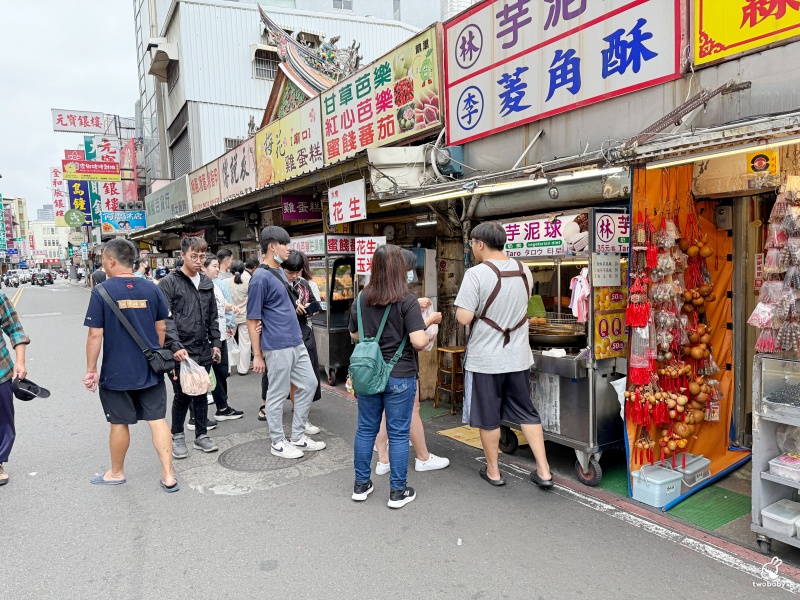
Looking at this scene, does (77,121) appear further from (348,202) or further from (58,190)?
(348,202)

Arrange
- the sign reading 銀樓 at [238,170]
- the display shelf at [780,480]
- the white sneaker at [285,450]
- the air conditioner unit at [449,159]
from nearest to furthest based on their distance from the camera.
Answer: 1. the display shelf at [780,480]
2. the white sneaker at [285,450]
3. the air conditioner unit at [449,159]
4. the sign reading 銀樓 at [238,170]

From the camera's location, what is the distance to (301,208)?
29.9ft

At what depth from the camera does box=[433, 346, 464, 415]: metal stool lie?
635 cm

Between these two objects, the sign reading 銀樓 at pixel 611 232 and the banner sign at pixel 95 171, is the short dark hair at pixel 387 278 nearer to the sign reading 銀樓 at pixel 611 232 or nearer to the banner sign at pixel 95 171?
the sign reading 銀樓 at pixel 611 232

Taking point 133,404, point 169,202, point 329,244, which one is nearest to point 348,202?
point 329,244

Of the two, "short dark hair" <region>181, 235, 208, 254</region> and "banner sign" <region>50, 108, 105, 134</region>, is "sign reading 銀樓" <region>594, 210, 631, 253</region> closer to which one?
"short dark hair" <region>181, 235, 208, 254</region>

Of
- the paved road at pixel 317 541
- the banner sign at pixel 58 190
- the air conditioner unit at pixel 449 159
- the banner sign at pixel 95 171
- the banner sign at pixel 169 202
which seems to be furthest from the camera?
the banner sign at pixel 58 190

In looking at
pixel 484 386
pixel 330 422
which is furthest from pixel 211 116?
pixel 484 386

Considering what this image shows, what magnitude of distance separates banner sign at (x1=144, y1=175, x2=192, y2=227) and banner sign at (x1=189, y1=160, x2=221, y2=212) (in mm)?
521

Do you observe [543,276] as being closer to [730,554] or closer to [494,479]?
[494,479]

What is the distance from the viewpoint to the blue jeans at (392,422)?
3830 millimetres

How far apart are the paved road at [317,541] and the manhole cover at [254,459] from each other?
92 mm

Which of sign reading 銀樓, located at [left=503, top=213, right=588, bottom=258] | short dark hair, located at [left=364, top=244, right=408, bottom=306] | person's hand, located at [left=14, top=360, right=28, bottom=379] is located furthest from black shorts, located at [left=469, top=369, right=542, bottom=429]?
person's hand, located at [left=14, top=360, right=28, bottom=379]

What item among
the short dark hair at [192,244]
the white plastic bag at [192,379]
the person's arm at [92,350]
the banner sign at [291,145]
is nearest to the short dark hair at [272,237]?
the short dark hair at [192,244]
